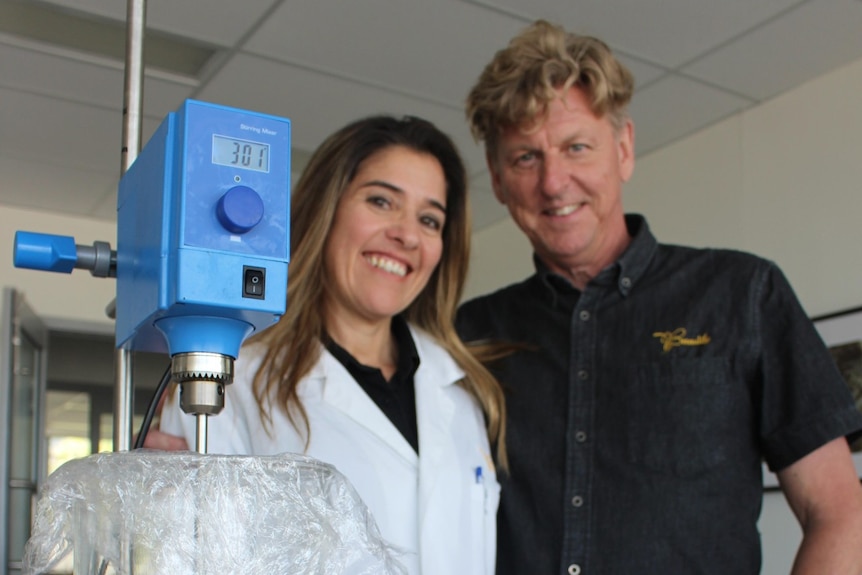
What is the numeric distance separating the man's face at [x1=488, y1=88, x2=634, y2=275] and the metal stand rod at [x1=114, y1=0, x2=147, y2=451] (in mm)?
841

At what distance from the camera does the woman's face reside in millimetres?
1457

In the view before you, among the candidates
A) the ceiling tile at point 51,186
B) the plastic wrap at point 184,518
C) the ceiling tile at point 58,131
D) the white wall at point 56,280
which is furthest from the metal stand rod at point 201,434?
the white wall at point 56,280

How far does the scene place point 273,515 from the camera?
2.39 ft

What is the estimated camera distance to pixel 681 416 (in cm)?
146

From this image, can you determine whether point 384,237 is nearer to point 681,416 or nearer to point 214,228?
point 681,416

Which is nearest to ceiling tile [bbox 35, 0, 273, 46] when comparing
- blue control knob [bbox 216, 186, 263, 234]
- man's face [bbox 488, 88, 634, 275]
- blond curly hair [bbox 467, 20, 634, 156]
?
blond curly hair [bbox 467, 20, 634, 156]

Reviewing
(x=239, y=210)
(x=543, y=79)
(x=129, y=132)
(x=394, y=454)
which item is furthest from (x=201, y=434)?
(x=543, y=79)

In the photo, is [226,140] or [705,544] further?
[705,544]

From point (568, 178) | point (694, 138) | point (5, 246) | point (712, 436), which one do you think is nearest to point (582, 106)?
point (568, 178)

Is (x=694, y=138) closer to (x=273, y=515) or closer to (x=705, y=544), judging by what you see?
(x=705, y=544)

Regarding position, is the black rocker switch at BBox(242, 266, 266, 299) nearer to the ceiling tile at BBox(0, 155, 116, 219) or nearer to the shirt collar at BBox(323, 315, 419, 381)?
the shirt collar at BBox(323, 315, 419, 381)

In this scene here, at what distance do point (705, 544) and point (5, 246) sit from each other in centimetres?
374

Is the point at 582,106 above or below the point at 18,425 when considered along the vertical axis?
above

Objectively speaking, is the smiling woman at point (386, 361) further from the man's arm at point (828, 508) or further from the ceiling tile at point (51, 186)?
the ceiling tile at point (51, 186)
